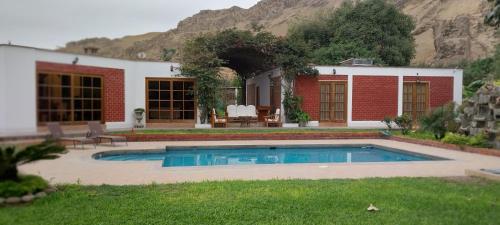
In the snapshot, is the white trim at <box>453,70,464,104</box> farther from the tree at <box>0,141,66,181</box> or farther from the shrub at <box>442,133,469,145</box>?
the tree at <box>0,141,66,181</box>

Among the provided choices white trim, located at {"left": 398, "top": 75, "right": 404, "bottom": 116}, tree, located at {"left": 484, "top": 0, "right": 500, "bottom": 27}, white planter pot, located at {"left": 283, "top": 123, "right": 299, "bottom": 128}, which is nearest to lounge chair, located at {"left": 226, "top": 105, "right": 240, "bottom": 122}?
white planter pot, located at {"left": 283, "top": 123, "right": 299, "bottom": 128}

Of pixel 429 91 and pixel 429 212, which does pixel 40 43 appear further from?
pixel 429 91

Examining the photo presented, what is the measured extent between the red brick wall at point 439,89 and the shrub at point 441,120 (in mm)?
7122

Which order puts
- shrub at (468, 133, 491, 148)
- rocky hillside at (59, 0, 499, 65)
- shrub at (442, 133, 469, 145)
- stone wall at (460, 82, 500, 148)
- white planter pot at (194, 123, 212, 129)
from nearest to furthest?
stone wall at (460, 82, 500, 148), shrub at (468, 133, 491, 148), shrub at (442, 133, 469, 145), white planter pot at (194, 123, 212, 129), rocky hillside at (59, 0, 499, 65)

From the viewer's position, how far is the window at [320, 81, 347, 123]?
2112 cm

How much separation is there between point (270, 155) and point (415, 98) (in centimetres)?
1155

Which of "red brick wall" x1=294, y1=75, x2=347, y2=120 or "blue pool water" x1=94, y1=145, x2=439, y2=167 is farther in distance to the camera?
"red brick wall" x1=294, y1=75, x2=347, y2=120

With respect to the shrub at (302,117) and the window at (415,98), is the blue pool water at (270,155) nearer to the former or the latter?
the shrub at (302,117)

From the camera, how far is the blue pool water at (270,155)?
11945 millimetres

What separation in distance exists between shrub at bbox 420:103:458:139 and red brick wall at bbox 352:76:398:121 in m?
6.25

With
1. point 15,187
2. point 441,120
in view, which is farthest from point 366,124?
point 15,187

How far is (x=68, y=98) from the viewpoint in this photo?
1.58m

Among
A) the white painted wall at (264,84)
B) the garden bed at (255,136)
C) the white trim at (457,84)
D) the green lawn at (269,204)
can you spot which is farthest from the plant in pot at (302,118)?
the green lawn at (269,204)

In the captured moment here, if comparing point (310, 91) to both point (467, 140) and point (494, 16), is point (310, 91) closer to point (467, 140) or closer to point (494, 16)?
point (467, 140)
